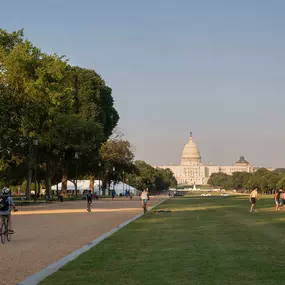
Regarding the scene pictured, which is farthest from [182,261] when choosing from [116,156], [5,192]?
[116,156]

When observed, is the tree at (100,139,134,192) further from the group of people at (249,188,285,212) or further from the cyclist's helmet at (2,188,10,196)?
the cyclist's helmet at (2,188,10,196)

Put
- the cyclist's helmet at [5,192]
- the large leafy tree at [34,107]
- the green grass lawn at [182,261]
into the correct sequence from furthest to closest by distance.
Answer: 1. the large leafy tree at [34,107]
2. the cyclist's helmet at [5,192]
3. the green grass lawn at [182,261]

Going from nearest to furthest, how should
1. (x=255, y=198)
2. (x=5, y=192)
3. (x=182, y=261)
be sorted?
(x=182, y=261)
(x=5, y=192)
(x=255, y=198)

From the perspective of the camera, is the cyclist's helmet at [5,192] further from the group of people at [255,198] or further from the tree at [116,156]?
the tree at [116,156]

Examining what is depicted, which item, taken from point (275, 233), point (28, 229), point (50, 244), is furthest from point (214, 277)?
point (28, 229)

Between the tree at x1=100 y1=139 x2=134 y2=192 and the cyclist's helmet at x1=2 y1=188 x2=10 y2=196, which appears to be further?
the tree at x1=100 y1=139 x2=134 y2=192

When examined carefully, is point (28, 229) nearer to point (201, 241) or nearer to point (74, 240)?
point (74, 240)

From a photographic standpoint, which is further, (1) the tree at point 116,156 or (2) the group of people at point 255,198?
(1) the tree at point 116,156

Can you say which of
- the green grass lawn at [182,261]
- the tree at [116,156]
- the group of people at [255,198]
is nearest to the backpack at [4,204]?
the green grass lawn at [182,261]

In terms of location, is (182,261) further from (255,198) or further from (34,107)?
(34,107)

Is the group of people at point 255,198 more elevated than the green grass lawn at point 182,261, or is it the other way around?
the group of people at point 255,198

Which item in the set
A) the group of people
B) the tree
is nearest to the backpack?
the group of people

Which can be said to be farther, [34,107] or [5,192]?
[34,107]

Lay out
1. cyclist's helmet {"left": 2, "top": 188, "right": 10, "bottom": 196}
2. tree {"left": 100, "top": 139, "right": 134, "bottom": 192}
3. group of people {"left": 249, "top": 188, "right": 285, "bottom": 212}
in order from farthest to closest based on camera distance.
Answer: tree {"left": 100, "top": 139, "right": 134, "bottom": 192}, group of people {"left": 249, "top": 188, "right": 285, "bottom": 212}, cyclist's helmet {"left": 2, "top": 188, "right": 10, "bottom": 196}
